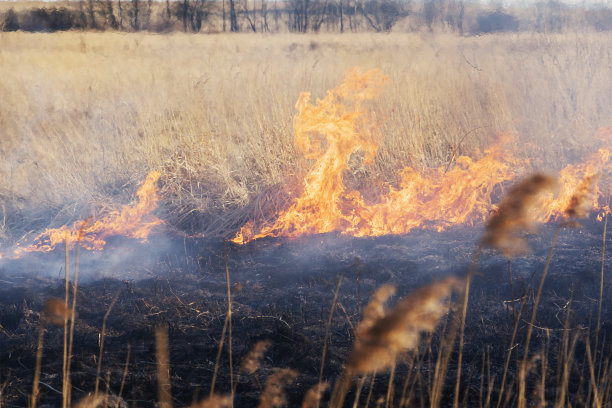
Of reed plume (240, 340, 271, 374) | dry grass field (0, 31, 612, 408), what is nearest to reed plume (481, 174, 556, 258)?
dry grass field (0, 31, 612, 408)

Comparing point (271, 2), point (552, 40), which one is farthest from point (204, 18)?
point (552, 40)

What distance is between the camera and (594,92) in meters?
8.71

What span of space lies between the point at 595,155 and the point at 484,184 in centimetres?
207

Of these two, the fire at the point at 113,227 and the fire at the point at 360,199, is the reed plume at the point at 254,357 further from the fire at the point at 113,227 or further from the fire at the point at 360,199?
the fire at the point at 113,227

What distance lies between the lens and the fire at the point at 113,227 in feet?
19.2

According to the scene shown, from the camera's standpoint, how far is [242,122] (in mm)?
8164

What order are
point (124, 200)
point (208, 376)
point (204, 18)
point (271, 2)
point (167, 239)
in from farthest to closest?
point (271, 2) < point (204, 18) < point (124, 200) < point (167, 239) < point (208, 376)

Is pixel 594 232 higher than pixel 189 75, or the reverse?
pixel 189 75

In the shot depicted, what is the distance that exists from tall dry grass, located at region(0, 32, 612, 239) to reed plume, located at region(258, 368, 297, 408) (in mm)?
→ 3339

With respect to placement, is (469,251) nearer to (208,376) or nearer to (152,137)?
(208,376)

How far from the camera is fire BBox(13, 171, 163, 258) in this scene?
5.86 m

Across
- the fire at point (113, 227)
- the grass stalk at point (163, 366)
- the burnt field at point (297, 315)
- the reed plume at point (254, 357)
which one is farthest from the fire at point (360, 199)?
the reed plume at point (254, 357)

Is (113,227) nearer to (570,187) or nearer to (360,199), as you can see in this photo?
(360,199)

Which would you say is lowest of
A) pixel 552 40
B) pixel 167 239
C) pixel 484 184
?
pixel 167 239
